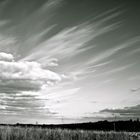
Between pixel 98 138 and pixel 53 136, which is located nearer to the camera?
pixel 53 136

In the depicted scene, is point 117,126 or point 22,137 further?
point 117,126

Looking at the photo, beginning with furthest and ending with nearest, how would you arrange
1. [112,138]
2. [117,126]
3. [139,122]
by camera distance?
[117,126] < [139,122] < [112,138]

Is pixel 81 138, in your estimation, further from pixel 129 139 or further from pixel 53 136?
pixel 129 139

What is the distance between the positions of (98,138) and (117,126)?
4309 centimetres

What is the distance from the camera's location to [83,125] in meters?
70.4

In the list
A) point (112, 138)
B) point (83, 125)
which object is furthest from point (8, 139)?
point (83, 125)

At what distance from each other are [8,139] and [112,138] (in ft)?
22.0

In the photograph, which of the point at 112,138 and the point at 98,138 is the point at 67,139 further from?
the point at 112,138

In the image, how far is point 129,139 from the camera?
14.5 m

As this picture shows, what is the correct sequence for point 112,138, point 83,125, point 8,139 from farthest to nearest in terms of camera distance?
point 83,125, point 112,138, point 8,139

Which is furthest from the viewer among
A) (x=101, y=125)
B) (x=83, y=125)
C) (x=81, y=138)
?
(x=83, y=125)

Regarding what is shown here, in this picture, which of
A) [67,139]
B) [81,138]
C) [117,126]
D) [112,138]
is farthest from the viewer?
[117,126]

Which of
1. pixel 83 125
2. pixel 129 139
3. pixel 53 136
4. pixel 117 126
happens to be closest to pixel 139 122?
pixel 117 126

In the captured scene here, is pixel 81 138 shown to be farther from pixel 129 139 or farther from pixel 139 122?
pixel 139 122
